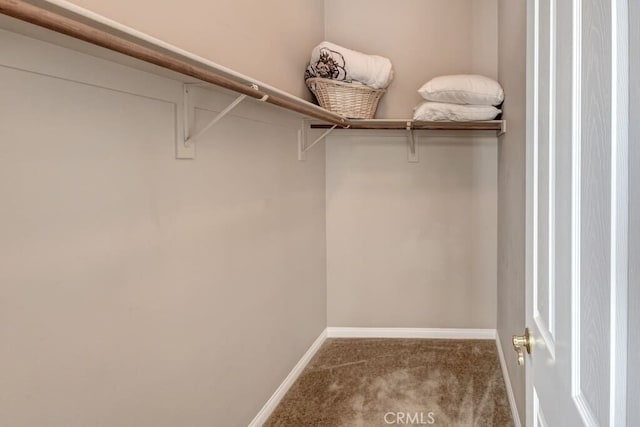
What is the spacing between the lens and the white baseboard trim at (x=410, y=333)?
3100 mm

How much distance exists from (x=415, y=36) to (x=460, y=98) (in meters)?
0.73

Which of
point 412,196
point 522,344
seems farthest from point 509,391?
point 522,344

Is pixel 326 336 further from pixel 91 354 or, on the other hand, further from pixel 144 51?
pixel 144 51

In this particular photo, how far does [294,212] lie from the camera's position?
2.49 metres

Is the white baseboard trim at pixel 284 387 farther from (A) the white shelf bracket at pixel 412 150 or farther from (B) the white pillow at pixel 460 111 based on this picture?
(B) the white pillow at pixel 460 111

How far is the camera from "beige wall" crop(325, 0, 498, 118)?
2979 mm

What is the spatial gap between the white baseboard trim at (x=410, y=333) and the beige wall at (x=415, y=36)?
1.48 m

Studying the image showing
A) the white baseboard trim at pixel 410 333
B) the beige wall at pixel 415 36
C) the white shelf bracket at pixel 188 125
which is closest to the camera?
the white shelf bracket at pixel 188 125

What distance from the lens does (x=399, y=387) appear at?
7.89 ft

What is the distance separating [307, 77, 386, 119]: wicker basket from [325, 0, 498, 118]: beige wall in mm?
491

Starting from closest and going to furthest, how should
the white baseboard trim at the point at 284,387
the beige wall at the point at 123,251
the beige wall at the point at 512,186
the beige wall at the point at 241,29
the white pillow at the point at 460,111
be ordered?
the beige wall at the point at 123,251 < the beige wall at the point at 241,29 < the beige wall at the point at 512,186 < the white baseboard trim at the point at 284,387 < the white pillow at the point at 460,111

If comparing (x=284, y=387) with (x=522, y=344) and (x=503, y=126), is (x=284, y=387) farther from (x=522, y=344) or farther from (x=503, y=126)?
(x=503, y=126)

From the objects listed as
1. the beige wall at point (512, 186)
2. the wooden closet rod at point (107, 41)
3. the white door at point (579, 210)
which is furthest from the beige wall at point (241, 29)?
the beige wall at point (512, 186)

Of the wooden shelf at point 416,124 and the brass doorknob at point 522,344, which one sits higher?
the wooden shelf at point 416,124
